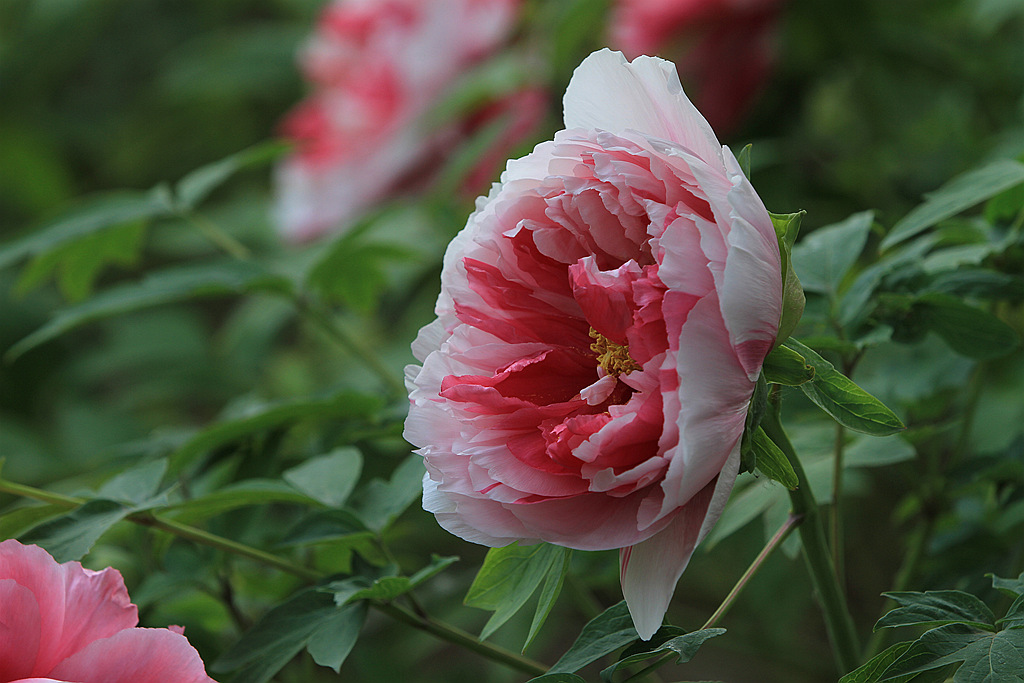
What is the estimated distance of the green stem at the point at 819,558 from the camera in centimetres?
27

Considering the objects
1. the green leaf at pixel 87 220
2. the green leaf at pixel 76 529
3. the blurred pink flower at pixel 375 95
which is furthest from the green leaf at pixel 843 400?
the blurred pink flower at pixel 375 95

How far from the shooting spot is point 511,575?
0.95 feet

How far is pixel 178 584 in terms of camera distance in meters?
0.39

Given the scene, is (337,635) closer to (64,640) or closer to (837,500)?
(64,640)

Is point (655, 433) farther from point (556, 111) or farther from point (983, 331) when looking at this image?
point (556, 111)

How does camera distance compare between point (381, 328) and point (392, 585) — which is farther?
point (381, 328)

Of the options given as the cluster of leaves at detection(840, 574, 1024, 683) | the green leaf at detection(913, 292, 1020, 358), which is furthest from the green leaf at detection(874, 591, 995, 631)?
the green leaf at detection(913, 292, 1020, 358)

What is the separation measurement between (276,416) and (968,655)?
0.91ft

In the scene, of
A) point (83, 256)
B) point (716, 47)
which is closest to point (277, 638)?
point (83, 256)

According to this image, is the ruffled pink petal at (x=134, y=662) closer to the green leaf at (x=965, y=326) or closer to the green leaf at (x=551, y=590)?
the green leaf at (x=551, y=590)

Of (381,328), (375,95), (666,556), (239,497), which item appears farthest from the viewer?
(381,328)

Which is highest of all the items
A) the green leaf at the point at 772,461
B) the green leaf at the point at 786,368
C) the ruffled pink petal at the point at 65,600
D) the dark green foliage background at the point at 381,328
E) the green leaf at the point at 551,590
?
the green leaf at the point at 786,368

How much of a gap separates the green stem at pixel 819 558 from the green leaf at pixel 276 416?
202mm

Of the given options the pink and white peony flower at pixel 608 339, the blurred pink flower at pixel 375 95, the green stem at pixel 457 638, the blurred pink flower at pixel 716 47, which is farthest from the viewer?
the blurred pink flower at pixel 375 95
